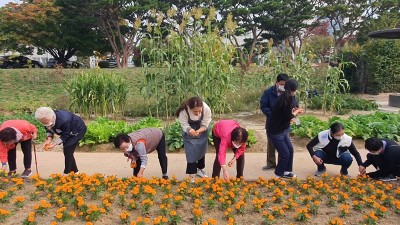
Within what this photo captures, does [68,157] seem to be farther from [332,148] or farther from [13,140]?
[332,148]

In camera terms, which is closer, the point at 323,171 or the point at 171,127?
the point at 323,171

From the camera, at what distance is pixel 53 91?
1969 centimetres

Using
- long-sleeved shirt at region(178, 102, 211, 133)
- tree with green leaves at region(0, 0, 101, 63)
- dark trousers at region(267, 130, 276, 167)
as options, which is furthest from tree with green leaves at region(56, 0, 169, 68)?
long-sleeved shirt at region(178, 102, 211, 133)

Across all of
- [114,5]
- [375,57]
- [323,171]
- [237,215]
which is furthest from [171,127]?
[114,5]

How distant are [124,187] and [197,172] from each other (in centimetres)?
137

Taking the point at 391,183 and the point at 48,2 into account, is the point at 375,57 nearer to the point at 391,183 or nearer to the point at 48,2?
the point at 391,183

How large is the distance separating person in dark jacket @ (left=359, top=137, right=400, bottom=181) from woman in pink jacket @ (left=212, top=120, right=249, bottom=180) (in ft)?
5.32

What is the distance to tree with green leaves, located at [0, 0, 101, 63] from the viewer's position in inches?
1112

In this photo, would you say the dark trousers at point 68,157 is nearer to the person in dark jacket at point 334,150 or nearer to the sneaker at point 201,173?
the sneaker at point 201,173

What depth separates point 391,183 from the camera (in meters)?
5.21

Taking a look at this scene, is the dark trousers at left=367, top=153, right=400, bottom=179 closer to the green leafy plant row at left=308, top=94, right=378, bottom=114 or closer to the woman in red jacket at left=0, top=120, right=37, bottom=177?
the woman in red jacket at left=0, top=120, right=37, bottom=177

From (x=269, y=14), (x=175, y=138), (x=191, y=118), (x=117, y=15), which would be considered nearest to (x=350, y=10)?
(x=269, y=14)

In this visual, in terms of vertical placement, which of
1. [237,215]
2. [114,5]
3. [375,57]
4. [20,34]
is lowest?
[237,215]

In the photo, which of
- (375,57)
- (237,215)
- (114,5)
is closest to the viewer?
(237,215)
